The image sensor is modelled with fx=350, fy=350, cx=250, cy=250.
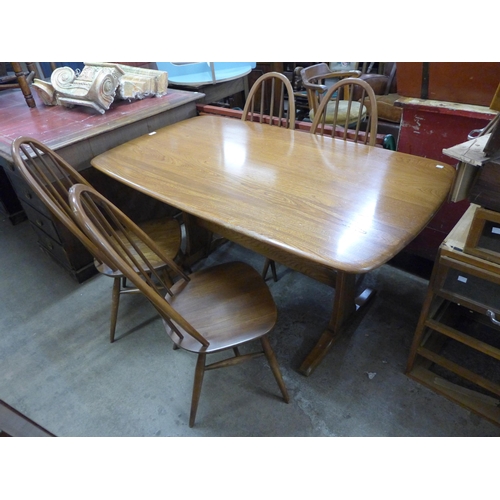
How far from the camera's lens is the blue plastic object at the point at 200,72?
2.83 metres

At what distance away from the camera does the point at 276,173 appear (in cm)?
149

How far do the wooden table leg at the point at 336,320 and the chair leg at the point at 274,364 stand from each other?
16 cm

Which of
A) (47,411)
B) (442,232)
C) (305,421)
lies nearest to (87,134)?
(47,411)

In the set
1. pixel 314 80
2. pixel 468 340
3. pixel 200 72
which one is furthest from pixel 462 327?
pixel 200 72

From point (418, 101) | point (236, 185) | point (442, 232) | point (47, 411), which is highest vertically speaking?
point (418, 101)

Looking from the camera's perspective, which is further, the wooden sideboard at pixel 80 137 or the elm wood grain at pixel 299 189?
the wooden sideboard at pixel 80 137

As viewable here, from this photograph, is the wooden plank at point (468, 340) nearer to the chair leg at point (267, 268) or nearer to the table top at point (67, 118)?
the chair leg at point (267, 268)

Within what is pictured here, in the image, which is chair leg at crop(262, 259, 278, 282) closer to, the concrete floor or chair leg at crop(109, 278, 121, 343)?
the concrete floor

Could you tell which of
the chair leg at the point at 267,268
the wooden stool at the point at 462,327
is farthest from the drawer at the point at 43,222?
the wooden stool at the point at 462,327

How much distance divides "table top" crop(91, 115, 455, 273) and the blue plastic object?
1114 millimetres

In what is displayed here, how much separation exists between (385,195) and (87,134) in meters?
1.56

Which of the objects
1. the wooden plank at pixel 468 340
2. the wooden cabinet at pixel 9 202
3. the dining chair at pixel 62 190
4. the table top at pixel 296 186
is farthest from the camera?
the wooden cabinet at pixel 9 202

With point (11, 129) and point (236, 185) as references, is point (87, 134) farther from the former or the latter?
point (236, 185)

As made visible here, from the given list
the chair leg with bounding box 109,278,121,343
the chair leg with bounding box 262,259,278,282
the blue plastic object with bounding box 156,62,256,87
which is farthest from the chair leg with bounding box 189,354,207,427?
the blue plastic object with bounding box 156,62,256,87
